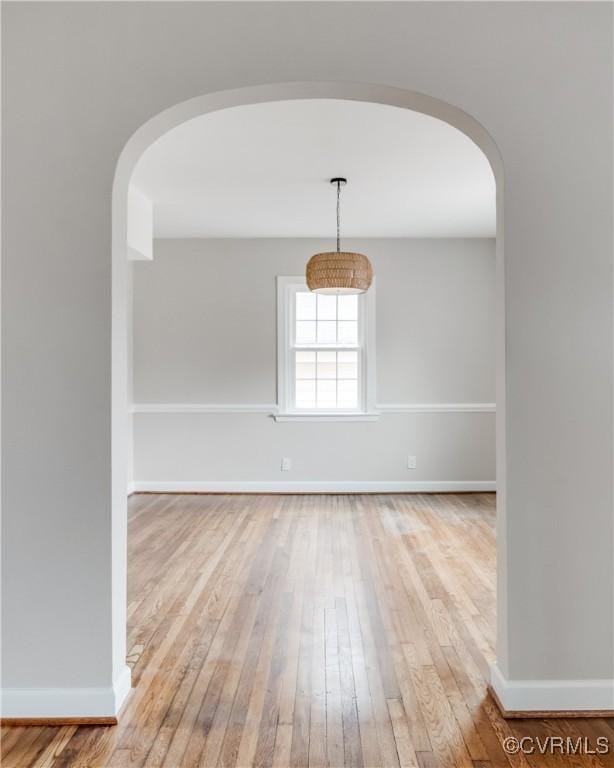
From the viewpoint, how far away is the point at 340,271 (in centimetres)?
422

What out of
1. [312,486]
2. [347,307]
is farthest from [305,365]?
[312,486]

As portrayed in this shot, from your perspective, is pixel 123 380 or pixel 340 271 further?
pixel 340 271

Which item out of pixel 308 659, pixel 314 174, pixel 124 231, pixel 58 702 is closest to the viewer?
pixel 58 702

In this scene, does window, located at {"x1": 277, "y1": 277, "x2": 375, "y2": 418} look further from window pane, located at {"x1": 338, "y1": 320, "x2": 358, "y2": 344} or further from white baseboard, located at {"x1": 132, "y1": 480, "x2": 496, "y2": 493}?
Result: white baseboard, located at {"x1": 132, "y1": 480, "x2": 496, "y2": 493}

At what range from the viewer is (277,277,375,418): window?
619cm

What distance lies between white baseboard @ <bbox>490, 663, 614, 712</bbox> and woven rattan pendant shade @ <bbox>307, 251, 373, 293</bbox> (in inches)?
113

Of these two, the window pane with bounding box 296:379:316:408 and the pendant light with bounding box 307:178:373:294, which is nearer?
the pendant light with bounding box 307:178:373:294

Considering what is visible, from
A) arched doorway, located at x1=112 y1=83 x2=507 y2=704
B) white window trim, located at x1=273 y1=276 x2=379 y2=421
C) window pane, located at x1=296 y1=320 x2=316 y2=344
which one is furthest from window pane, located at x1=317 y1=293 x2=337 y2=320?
arched doorway, located at x1=112 y1=83 x2=507 y2=704

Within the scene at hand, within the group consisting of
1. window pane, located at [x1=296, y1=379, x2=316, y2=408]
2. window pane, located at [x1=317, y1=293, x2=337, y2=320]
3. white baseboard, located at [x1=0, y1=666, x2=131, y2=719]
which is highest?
window pane, located at [x1=317, y1=293, x2=337, y2=320]

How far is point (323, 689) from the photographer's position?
89.5 inches

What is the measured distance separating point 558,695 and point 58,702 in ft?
5.95

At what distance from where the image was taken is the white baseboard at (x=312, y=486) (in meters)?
6.19

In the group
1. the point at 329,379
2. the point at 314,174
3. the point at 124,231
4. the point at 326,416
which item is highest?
the point at 314,174

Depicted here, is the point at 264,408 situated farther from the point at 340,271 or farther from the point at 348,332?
the point at 340,271
